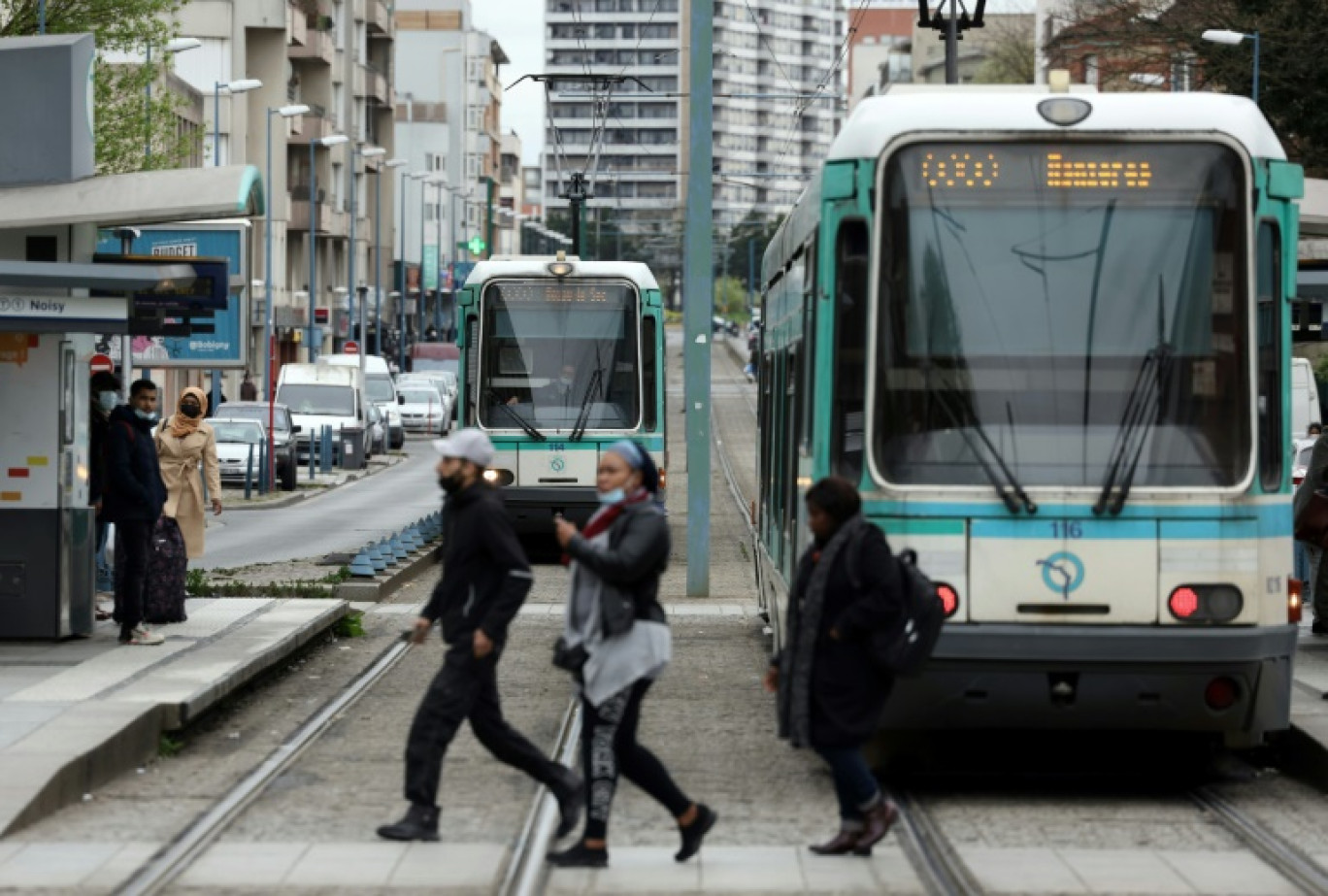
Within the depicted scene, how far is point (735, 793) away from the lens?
12117mm

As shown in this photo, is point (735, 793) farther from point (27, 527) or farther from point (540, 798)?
point (27, 527)

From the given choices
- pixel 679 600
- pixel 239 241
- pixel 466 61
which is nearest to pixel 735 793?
pixel 679 600

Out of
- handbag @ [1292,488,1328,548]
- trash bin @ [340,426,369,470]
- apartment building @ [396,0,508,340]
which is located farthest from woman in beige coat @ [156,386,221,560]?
apartment building @ [396,0,508,340]

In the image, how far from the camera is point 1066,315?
1174 cm

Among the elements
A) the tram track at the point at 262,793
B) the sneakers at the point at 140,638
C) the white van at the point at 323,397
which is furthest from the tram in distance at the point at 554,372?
the white van at the point at 323,397

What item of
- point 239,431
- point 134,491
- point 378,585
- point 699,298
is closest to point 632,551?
point 134,491

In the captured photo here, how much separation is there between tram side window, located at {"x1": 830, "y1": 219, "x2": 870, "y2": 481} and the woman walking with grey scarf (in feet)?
6.80

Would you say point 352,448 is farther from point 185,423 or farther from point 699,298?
point 185,423

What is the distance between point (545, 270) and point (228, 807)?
16.7 meters

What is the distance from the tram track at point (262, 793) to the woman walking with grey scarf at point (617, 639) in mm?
345

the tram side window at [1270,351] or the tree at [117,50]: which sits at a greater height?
the tree at [117,50]

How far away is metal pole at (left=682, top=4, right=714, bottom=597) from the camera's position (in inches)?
966

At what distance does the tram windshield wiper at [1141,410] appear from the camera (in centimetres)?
1162

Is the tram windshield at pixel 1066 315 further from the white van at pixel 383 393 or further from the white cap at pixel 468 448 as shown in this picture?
the white van at pixel 383 393
